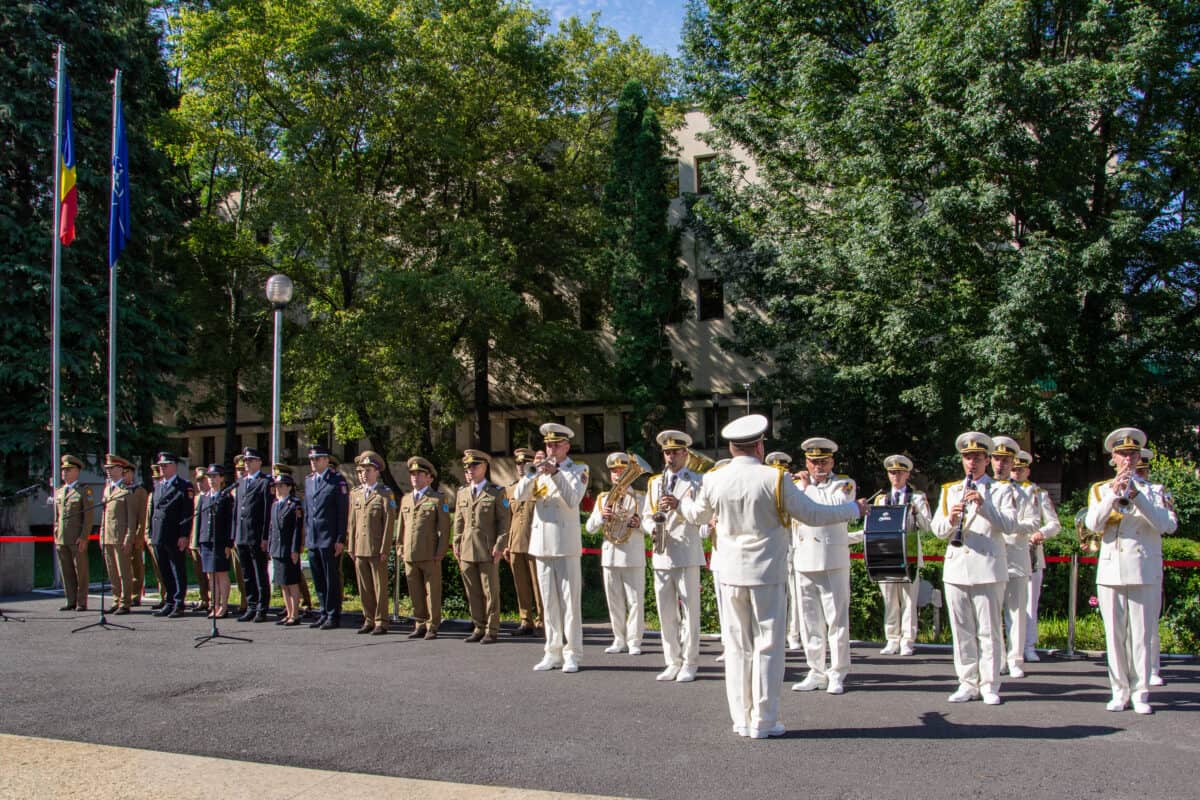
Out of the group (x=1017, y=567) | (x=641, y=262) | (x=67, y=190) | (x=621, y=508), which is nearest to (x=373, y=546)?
(x=621, y=508)

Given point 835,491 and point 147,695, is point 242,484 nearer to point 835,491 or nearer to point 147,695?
point 147,695

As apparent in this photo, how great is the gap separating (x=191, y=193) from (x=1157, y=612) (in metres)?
33.4

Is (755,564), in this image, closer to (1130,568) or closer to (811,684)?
(811,684)

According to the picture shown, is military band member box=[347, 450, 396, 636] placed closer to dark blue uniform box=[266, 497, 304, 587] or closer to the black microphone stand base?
dark blue uniform box=[266, 497, 304, 587]

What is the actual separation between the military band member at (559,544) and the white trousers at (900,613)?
321 centimetres

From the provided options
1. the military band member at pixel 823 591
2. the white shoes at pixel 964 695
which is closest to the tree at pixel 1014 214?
the military band member at pixel 823 591

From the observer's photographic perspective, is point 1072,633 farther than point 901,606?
No

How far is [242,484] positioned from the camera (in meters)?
13.3

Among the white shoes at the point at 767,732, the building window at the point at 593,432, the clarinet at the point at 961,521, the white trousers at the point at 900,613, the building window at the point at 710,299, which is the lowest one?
the white shoes at the point at 767,732

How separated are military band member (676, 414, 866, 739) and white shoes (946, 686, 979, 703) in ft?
5.85

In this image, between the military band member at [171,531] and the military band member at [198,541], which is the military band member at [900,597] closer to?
the military band member at [198,541]

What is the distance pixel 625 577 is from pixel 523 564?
2039mm

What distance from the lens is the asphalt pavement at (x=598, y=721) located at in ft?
19.3

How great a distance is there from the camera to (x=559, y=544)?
31.6 ft
